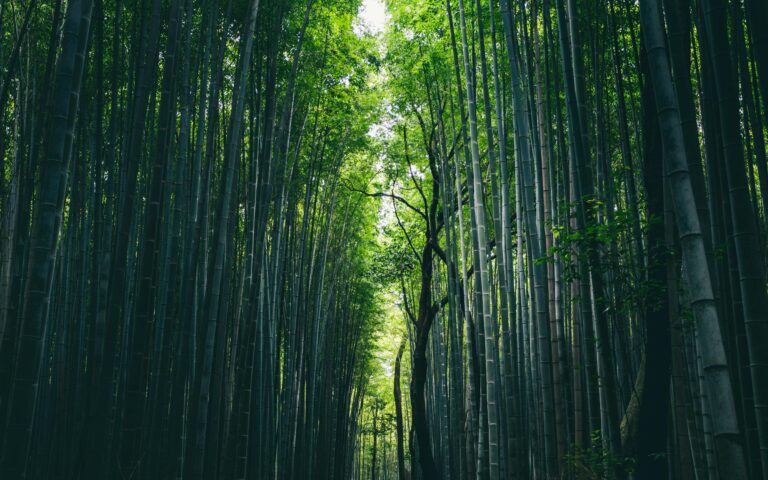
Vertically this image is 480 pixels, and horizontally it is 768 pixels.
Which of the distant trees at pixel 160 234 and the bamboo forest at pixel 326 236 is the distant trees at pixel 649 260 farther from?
the distant trees at pixel 160 234

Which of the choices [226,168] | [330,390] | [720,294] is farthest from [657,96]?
[330,390]

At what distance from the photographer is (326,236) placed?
7559mm

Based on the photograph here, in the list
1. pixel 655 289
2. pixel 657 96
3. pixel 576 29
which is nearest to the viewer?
pixel 657 96

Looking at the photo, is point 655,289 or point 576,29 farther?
point 576,29

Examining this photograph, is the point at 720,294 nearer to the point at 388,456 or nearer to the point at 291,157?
the point at 291,157

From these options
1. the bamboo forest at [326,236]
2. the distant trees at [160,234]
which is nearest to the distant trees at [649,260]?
the bamboo forest at [326,236]

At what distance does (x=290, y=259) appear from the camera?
21.6 feet

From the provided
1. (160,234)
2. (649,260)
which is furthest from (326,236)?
(649,260)

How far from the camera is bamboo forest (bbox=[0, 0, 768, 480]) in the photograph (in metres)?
1.95

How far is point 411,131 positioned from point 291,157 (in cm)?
305

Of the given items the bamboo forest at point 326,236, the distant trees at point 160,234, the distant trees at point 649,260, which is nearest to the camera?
the distant trees at point 649,260

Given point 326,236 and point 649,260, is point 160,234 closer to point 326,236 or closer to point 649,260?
point 649,260

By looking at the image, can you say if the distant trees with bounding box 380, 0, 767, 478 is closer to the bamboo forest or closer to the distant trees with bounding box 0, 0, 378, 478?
the bamboo forest

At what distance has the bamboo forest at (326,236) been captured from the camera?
195cm
